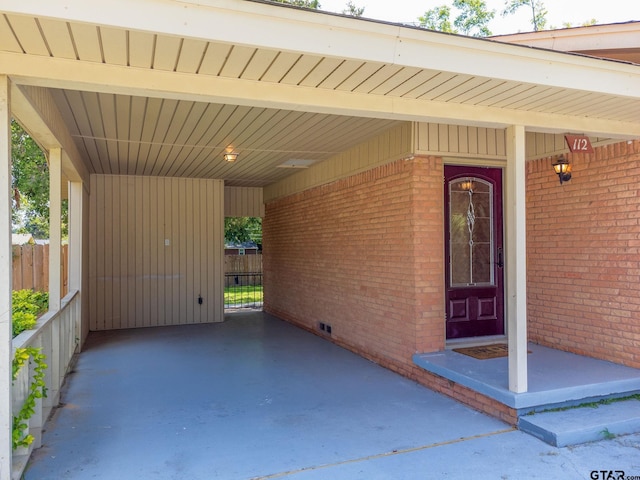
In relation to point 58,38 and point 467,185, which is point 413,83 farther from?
point 467,185

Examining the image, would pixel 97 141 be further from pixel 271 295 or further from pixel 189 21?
pixel 271 295

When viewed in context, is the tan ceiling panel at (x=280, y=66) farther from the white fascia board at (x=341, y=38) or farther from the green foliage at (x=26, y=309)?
the green foliage at (x=26, y=309)

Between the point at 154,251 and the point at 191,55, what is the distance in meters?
6.74

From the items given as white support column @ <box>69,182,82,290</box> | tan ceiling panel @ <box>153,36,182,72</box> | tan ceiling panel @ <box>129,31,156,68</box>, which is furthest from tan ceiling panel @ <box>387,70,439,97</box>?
white support column @ <box>69,182,82,290</box>

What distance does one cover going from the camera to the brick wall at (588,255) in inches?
176

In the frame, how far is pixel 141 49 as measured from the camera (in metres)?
2.60

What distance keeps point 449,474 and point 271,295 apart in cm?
763

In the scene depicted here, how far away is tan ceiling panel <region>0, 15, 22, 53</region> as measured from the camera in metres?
2.28

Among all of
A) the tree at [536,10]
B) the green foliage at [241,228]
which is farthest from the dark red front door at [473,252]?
the tree at [536,10]

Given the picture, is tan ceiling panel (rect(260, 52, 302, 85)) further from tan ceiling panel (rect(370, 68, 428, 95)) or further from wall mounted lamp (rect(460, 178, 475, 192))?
wall mounted lamp (rect(460, 178, 475, 192))

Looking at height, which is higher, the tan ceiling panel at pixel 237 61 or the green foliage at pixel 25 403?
the tan ceiling panel at pixel 237 61

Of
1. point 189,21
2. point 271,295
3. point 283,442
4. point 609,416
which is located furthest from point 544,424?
point 271,295

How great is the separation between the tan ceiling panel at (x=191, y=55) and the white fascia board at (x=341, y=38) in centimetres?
13

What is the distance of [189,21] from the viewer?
→ 240 centimetres
